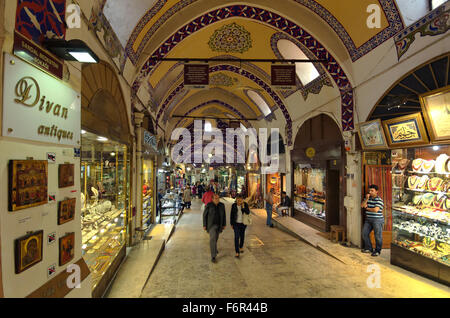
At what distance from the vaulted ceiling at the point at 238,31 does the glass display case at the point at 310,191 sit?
288cm

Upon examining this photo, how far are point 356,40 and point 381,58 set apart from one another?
2.76 ft

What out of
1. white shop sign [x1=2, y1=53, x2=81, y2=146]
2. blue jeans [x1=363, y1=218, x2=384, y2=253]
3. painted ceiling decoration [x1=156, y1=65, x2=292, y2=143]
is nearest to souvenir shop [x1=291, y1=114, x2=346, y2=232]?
painted ceiling decoration [x1=156, y1=65, x2=292, y2=143]

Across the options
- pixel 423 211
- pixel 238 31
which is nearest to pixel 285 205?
pixel 423 211

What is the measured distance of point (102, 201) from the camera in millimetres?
4473

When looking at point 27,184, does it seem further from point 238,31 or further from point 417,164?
point 238,31

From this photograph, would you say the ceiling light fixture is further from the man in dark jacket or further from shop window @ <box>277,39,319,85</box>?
shop window @ <box>277,39,319,85</box>

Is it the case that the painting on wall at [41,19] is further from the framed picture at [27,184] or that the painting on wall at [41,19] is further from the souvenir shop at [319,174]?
the souvenir shop at [319,174]

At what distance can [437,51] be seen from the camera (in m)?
3.92

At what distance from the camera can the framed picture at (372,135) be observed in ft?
16.6

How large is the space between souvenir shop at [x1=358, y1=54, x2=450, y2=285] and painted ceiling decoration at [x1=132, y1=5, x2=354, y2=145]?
1.10 m

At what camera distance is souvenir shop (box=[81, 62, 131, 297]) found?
334cm

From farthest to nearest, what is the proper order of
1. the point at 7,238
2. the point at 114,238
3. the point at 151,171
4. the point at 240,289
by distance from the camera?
1. the point at 151,171
2. the point at 114,238
3. the point at 240,289
4. the point at 7,238

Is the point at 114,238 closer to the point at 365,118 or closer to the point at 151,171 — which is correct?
the point at 151,171

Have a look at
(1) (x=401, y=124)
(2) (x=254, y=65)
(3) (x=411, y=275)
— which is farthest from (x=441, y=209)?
(2) (x=254, y=65)
